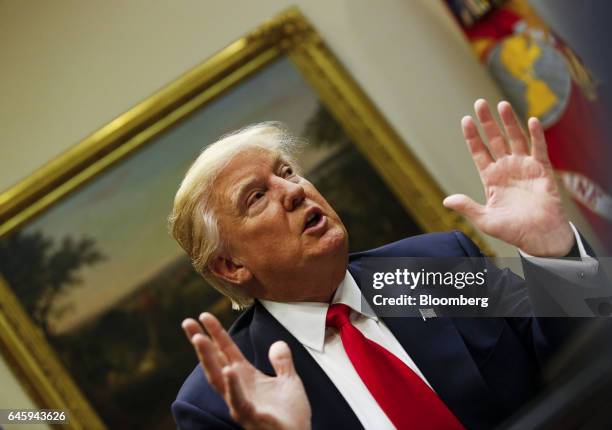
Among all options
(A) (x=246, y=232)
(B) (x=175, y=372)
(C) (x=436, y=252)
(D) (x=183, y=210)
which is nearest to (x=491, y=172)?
(C) (x=436, y=252)

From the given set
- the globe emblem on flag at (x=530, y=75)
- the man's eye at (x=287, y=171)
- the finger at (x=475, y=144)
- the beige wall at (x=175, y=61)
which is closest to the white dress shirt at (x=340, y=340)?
the man's eye at (x=287, y=171)

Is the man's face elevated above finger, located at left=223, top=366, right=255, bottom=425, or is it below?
above

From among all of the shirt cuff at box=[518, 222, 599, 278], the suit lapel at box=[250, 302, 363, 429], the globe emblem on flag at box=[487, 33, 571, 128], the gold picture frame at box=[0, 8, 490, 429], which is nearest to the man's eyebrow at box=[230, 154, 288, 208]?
the suit lapel at box=[250, 302, 363, 429]

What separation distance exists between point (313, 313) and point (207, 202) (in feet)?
0.98

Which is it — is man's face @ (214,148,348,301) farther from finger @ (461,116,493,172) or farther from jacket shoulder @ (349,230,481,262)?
finger @ (461,116,493,172)

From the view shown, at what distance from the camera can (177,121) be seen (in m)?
2.59

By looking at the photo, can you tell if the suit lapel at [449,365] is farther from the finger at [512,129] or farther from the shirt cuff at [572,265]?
the finger at [512,129]

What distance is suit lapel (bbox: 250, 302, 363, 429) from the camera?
4.94 ft

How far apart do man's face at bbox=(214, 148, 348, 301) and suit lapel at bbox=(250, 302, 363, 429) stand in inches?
2.6

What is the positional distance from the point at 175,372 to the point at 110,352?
22 centimetres

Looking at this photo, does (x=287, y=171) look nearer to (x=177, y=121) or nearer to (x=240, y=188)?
(x=240, y=188)

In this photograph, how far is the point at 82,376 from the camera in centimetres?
237

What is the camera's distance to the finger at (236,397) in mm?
1259

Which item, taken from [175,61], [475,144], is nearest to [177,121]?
[175,61]
